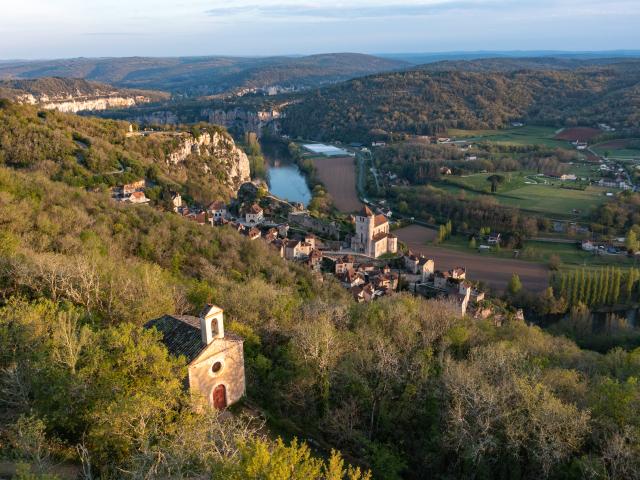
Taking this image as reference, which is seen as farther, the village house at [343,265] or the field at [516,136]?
the field at [516,136]

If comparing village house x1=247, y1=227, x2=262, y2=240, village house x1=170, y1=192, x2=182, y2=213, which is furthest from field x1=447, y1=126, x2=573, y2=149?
village house x1=170, y1=192, x2=182, y2=213

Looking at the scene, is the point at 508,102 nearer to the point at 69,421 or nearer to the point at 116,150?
the point at 116,150

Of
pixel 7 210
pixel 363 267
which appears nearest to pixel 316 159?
pixel 363 267

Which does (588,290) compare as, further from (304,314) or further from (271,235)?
(304,314)

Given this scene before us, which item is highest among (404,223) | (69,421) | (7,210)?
(7,210)

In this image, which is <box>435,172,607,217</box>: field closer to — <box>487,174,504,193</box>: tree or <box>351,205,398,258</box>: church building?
<box>487,174,504,193</box>: tree

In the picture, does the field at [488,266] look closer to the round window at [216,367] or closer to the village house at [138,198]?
the village house at [138,198]

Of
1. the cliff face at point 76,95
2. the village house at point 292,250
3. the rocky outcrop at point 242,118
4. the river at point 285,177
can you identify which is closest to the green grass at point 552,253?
the village house at point 292,250
